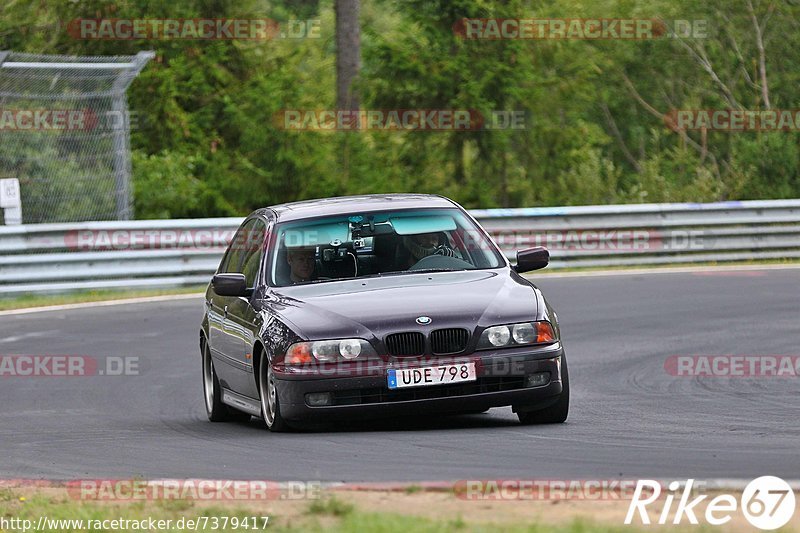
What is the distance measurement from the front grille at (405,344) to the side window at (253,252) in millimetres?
1748

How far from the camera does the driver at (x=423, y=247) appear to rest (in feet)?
35.7

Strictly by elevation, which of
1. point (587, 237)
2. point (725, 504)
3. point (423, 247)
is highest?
point (423, 247)

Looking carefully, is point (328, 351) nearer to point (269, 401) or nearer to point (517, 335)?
point (269, 401)

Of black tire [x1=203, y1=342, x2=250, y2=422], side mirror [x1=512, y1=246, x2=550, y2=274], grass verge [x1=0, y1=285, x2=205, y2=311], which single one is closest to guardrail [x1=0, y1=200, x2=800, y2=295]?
Result: grass verge [x1=0, y1=285, x2=205, y2=311]

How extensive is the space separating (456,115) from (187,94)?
5471mm

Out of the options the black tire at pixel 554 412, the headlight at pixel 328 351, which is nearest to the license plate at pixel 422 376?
the headlight at pixel 328 351


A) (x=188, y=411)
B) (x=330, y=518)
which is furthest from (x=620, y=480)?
(x=188, y=411)

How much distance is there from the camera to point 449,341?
31.3 ft

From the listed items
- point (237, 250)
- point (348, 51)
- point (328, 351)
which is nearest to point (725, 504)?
point (328, 351)

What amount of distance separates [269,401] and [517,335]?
1634 mm

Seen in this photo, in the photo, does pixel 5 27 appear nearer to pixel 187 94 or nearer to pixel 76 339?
pixel 187 94

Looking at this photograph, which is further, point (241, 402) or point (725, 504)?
point (241, 402)

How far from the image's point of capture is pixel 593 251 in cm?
2405

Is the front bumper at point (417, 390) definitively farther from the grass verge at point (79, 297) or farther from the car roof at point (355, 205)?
the grass verge at point (79, 297)
